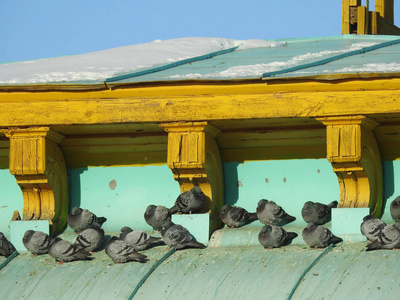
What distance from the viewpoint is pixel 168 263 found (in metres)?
9.78

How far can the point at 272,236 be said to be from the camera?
975cm

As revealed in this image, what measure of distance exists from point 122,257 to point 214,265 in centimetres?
89

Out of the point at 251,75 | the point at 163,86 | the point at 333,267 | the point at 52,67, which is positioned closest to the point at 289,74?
the point at 251,75

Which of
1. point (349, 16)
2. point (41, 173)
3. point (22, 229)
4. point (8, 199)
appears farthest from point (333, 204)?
point (349, 16)

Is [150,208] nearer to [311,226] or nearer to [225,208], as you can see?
[225,208]

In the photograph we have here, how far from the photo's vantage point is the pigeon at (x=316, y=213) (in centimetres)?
1003

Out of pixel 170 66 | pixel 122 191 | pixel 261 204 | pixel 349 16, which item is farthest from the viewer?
pixel 349 16

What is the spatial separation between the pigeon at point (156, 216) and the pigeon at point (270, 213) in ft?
3.02

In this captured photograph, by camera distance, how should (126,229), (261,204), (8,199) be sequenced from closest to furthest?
(261,204) < (126,229) < (8,199)

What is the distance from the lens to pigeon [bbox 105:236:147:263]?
9836mm

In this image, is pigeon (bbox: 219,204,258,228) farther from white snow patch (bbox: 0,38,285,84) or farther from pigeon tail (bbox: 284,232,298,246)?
white snow patch (bbox: 0,38,285,84)

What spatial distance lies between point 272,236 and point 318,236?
0.45m

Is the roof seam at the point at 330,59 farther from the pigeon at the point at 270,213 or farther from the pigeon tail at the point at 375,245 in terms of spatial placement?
the pigeon tail at the point at 375,245

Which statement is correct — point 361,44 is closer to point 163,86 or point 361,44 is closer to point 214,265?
point 163,86
